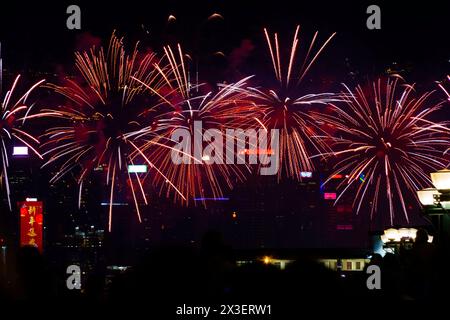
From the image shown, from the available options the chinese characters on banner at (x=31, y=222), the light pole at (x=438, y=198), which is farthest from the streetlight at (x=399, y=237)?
the chinese characters on banner at (x=31, y=222)

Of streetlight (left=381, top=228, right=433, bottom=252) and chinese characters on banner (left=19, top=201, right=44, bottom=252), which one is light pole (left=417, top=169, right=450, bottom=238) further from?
chinese characters on banner (left=19, top=201, right=44, bottom=252)

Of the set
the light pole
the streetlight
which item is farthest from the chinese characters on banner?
the light pole

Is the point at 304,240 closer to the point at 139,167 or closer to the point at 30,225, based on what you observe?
the point at 30,225

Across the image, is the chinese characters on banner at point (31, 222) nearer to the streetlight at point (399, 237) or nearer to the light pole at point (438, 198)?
the streetlight at point (399, 237)

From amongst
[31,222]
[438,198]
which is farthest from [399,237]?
[31,222]

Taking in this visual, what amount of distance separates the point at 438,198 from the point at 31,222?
3176 centimetres

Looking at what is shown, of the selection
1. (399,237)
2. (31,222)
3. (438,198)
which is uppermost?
(438,198)

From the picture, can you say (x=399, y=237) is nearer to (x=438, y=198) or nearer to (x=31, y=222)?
(x=438, y=198)

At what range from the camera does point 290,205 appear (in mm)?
75000

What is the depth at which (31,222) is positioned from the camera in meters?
40.8

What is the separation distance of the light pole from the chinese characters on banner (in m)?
28.9

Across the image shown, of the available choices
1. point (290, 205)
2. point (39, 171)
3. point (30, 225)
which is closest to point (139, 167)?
point (30, 225)

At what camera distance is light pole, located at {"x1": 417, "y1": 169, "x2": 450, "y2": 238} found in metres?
11.5
